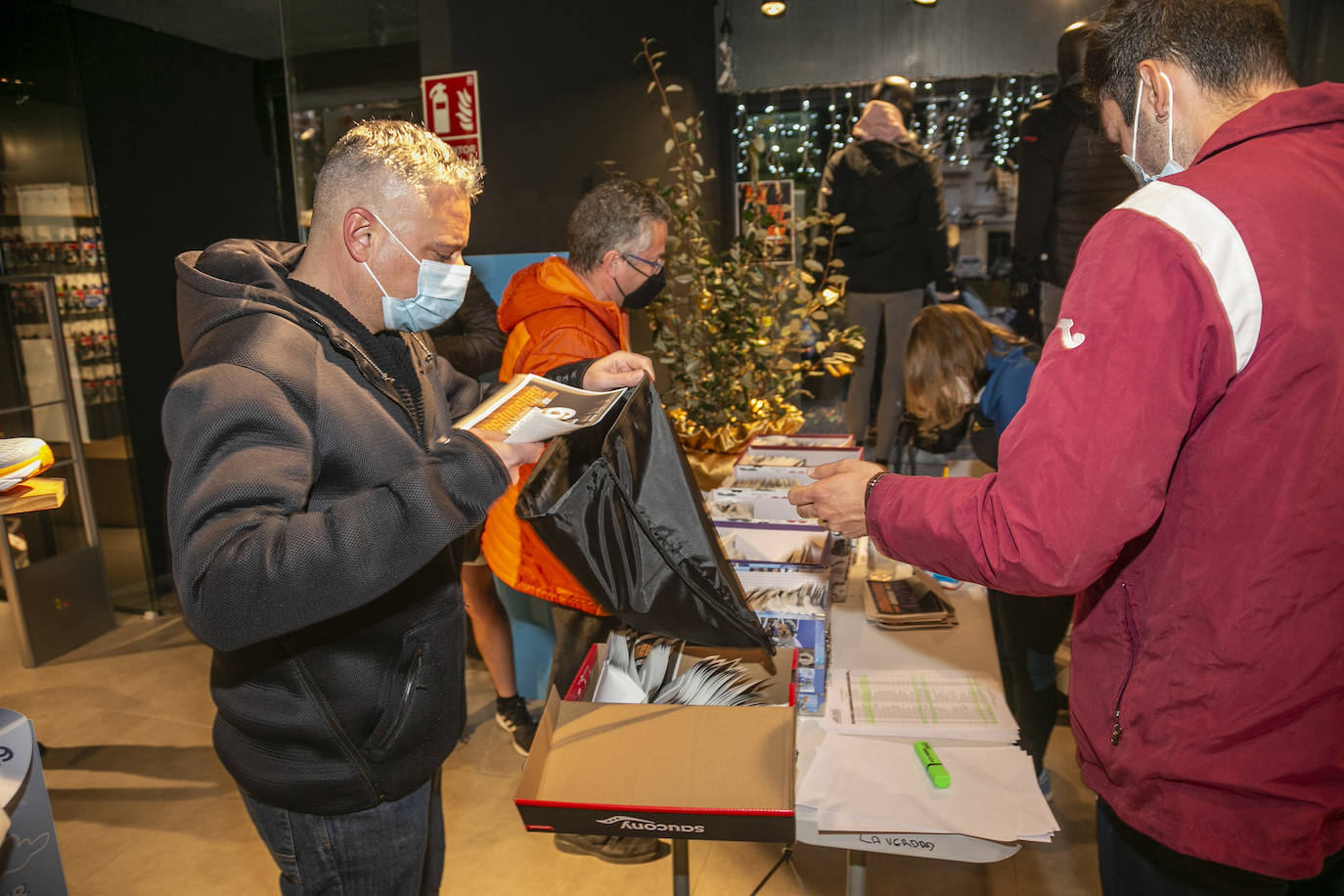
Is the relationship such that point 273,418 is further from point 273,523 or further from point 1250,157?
point 1250,157

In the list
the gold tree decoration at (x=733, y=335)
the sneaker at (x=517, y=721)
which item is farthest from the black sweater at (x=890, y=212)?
the sneaker at (x=517, y=721)

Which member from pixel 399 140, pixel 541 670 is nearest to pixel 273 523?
pixel 399 140

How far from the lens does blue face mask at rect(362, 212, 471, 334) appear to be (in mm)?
1448

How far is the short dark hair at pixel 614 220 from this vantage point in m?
2.44

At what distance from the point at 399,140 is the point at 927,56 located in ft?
17.9

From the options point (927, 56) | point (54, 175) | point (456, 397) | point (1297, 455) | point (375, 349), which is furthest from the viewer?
point (927, 56)

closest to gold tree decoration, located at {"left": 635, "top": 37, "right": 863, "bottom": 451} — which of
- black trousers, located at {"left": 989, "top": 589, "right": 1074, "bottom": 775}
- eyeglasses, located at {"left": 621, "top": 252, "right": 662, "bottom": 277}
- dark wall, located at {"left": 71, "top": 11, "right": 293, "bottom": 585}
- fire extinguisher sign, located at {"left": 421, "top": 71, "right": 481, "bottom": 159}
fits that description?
fire extinguisher sign, located at {"left": 421, "top": 71, "right": 481, "bottom": 159}

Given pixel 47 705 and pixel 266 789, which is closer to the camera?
pixel 266 789

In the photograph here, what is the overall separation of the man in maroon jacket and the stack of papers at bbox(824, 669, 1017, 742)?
1.66 ft

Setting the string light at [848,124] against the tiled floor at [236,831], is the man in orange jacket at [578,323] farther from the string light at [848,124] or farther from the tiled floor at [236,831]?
the string light at [848,124]

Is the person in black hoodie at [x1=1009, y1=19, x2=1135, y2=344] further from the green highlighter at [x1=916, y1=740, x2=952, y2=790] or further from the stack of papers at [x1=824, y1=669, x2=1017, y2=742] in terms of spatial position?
the green highlighter at [x1=916, y1=740, x2=952, y2=790]

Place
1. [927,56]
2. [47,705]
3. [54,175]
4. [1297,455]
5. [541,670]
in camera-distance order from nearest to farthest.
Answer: [1297,455] → [541,670] → [47,705] → [54,175] → [927,56]

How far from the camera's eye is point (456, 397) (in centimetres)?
179

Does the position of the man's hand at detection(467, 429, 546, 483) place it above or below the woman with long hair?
above
